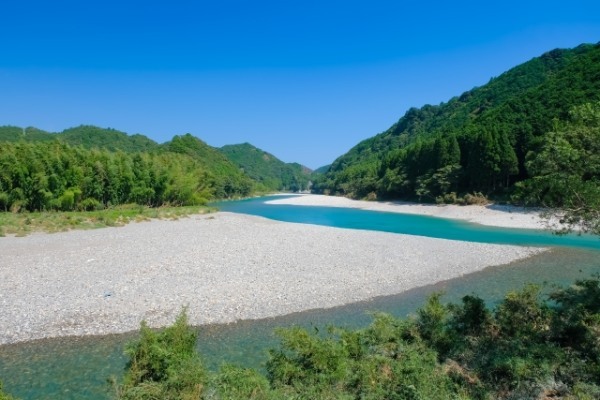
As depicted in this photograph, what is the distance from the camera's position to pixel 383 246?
24.6 meters

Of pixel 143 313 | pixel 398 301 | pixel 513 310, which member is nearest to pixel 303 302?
pixel 398 301

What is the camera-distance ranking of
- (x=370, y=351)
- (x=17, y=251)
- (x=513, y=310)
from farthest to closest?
(x=17, y=251)
(x=513, y=310)
(x=370, y=351)

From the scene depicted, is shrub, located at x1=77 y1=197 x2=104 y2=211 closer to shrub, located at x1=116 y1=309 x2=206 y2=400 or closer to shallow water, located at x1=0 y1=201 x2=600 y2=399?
shallow water, located at x1=0 y1=201 x2=600 y2=399

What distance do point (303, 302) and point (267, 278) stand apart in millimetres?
2790

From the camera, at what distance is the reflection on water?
8.91m

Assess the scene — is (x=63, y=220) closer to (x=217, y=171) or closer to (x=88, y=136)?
(x=217, y=171)

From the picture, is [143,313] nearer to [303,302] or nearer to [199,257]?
[303,302]

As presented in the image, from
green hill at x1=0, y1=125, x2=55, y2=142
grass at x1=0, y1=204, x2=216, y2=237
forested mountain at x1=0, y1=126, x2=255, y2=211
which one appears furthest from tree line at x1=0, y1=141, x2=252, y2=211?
green hill at x1=0, y1=125, x2=55, y2=142

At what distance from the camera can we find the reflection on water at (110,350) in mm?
8906

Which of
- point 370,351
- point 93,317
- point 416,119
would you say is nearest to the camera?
point 370,351

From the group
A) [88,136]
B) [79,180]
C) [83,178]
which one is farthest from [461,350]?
[88,136]

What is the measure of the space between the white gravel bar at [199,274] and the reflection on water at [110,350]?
63 centimetres

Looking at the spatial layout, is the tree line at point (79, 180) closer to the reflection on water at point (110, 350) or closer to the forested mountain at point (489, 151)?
the reflection on water at point (110, 350)

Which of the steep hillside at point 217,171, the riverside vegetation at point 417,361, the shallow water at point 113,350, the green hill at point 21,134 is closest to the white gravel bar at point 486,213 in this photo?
the shallow water at point 113,350
